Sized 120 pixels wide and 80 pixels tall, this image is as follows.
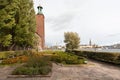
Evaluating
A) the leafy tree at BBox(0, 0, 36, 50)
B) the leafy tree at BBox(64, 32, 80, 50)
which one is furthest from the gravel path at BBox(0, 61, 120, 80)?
the leafy tree at BBox(64, 32, 80, 50)

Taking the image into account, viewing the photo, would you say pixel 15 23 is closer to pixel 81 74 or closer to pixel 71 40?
pixel 81 74

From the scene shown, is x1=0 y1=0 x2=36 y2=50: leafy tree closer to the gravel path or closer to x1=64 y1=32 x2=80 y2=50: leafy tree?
the gravel path

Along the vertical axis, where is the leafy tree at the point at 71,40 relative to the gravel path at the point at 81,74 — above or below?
above

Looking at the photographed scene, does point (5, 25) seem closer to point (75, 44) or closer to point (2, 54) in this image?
point (2, 54)

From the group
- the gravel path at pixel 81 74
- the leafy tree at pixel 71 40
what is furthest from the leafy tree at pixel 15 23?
the leafy tree at pixel 71 40

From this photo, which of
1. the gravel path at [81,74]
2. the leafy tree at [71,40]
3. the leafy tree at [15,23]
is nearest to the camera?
the gravel path at [81,74]

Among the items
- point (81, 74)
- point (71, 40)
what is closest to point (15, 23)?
point (81, 74)

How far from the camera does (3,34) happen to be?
28.1 m

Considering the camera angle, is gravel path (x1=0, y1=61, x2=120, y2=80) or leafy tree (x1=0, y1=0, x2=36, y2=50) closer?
gravel path (x1=0, y1=61, x2=120, y2=80)

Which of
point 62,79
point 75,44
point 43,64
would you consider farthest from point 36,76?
point 75,44

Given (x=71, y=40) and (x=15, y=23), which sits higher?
(x=71, y=40)

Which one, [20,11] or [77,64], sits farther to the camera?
[20,11]

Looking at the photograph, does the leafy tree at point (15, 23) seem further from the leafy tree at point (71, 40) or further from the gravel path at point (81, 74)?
the leafy tree at point (71, 40)

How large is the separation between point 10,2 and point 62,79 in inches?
809
